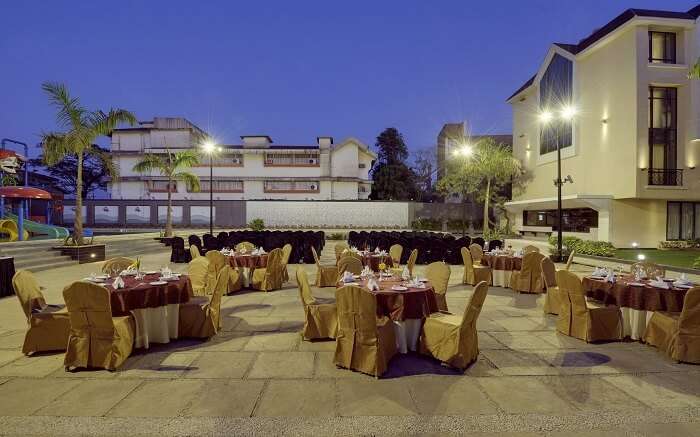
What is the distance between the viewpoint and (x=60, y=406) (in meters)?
4.10

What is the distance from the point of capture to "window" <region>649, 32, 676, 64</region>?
21094 millimetres

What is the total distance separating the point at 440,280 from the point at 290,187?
36.6 meters

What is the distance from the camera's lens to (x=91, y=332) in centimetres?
501

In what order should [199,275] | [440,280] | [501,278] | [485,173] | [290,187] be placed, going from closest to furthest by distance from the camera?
[440,280], [199,275], [501,278], [485,173], [290,187]

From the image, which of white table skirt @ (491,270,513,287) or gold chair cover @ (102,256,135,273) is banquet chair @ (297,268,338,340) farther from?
white table skirt @ (491,270,513,287)

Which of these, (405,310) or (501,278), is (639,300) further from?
(501,278)

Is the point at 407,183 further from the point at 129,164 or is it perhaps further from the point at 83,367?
the point at 83,367

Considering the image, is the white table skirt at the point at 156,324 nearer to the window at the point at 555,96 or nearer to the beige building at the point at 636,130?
the beige building at the point at 636,130

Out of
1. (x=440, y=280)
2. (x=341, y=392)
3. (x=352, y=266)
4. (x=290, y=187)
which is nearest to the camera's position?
(x=341, y=392)

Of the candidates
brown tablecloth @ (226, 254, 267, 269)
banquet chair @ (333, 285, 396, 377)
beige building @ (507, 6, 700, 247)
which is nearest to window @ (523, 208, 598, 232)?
beige building @ (507, 6, 700, 247)

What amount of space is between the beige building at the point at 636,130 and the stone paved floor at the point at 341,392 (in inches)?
657

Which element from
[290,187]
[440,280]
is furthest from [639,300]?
[290,187]

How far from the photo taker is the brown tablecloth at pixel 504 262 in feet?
35.2

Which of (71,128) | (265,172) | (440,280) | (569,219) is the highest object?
(265,172)
